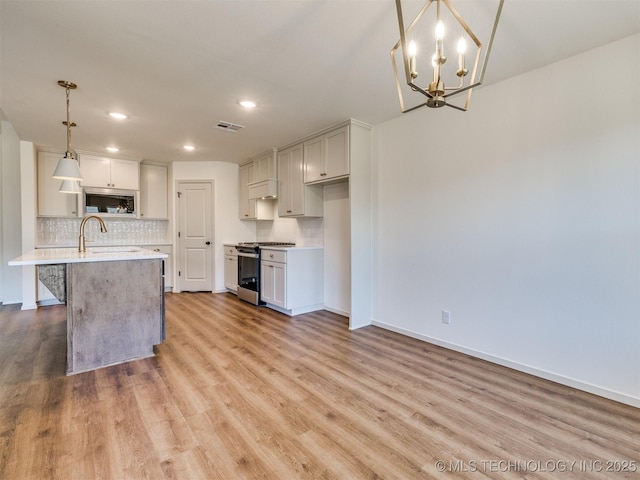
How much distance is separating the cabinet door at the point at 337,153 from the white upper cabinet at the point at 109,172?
11.7ft

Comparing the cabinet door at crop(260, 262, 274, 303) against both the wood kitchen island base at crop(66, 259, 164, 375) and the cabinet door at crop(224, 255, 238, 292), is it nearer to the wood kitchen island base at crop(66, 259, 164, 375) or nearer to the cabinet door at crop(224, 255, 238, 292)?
the cabinet door at crop(224, 255, 238, 292)

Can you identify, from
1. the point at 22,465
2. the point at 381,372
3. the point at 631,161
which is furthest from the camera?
the point at 381,372

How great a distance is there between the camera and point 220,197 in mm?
5629

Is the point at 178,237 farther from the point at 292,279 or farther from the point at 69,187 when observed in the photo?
the point at 292,279

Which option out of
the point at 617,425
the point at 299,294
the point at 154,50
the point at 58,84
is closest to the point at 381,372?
the point at 617,425

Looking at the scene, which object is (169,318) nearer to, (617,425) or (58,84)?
(58,84)

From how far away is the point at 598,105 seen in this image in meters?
2.15

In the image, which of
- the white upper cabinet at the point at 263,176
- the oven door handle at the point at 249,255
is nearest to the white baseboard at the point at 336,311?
the oven door handle at the point at 249,255

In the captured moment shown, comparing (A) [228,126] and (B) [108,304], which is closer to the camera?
(B) [108,304]

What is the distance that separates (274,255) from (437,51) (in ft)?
10.8

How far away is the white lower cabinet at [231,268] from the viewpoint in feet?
17.3

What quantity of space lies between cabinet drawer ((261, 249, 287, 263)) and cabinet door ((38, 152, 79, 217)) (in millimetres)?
3197

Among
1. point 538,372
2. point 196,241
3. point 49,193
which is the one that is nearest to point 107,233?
point 49,193

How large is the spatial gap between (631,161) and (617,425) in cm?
164
